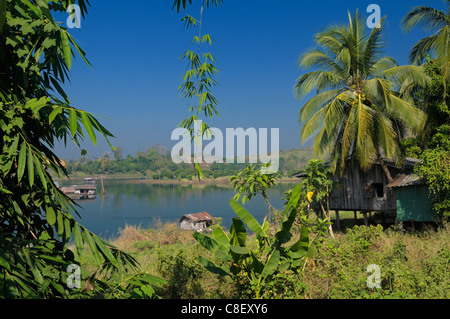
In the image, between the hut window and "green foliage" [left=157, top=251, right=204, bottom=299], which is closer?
"green foliage" [left=157, top=251, right=204, bottom=299]

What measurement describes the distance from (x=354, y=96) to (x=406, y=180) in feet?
12.4

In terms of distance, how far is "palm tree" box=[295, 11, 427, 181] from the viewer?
12.4 metres

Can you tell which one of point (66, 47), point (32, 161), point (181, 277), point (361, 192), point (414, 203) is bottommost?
point (181, 277)

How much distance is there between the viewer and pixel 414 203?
12.7 metres

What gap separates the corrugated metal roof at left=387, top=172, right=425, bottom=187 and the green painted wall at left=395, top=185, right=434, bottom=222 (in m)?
0.28

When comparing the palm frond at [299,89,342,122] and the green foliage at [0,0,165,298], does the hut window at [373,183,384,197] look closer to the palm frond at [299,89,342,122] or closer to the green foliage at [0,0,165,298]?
the palm frond at [299,89,342,122]

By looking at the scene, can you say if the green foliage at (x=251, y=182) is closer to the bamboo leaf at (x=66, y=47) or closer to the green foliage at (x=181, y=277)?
the green foliage at (x=181, y=277)

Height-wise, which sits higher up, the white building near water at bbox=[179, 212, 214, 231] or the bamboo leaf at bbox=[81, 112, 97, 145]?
the bamboo leaf at bbox=[81, 112, 97, 145]

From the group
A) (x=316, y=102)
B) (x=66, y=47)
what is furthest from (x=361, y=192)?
(x=66, y=47)

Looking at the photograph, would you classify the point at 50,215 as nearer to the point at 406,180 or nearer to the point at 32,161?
the point at 32,161

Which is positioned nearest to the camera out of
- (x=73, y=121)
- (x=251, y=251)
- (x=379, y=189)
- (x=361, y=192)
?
(x=73, y=121)

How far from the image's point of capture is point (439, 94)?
10820mm

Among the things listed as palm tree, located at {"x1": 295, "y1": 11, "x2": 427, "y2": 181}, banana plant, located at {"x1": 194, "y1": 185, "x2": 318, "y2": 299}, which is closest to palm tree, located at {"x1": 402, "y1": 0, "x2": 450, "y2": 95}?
palm tree, located at {"x1": 295, "y1": 11, "x2": 427, "y2": 181}
